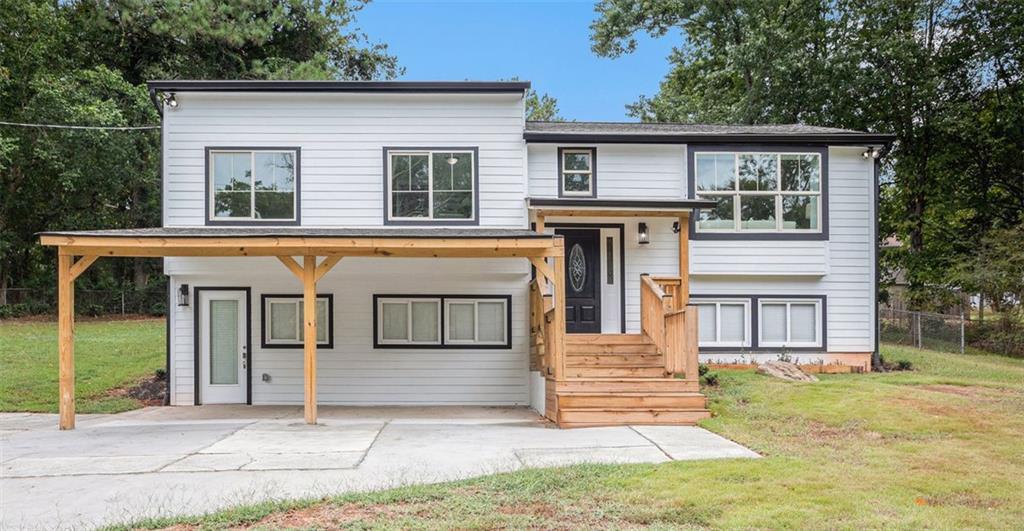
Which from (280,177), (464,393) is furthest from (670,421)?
(280,177)

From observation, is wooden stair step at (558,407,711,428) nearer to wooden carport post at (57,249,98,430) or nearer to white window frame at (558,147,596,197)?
white window frame at (558,147,596,197)

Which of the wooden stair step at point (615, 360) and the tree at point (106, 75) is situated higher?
the tree at point (106, 75)

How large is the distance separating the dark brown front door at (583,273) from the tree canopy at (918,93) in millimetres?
11745

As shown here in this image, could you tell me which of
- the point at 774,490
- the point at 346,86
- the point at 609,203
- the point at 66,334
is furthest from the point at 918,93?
the point at 66,334

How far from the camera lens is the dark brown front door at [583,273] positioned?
439 inches

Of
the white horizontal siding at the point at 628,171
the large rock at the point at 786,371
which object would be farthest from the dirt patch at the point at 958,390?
the white horizontal siding at the point at 628,171

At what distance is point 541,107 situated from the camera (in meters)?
32.1

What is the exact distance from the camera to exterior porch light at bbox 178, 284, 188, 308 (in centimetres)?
1048

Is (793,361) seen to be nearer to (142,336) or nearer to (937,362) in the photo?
(937,362)

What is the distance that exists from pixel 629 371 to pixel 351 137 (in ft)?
19.5

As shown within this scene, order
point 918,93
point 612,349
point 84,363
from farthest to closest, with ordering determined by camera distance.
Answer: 1. point 918,93
2. point 84,363
3. point 612,349

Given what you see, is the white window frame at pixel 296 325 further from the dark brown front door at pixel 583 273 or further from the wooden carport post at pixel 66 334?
the dark brown front door at pixel 583 273

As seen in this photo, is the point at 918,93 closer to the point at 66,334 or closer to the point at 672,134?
the point at 672,134

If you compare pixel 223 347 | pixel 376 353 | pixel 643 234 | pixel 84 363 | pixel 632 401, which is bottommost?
pixel 84 363
